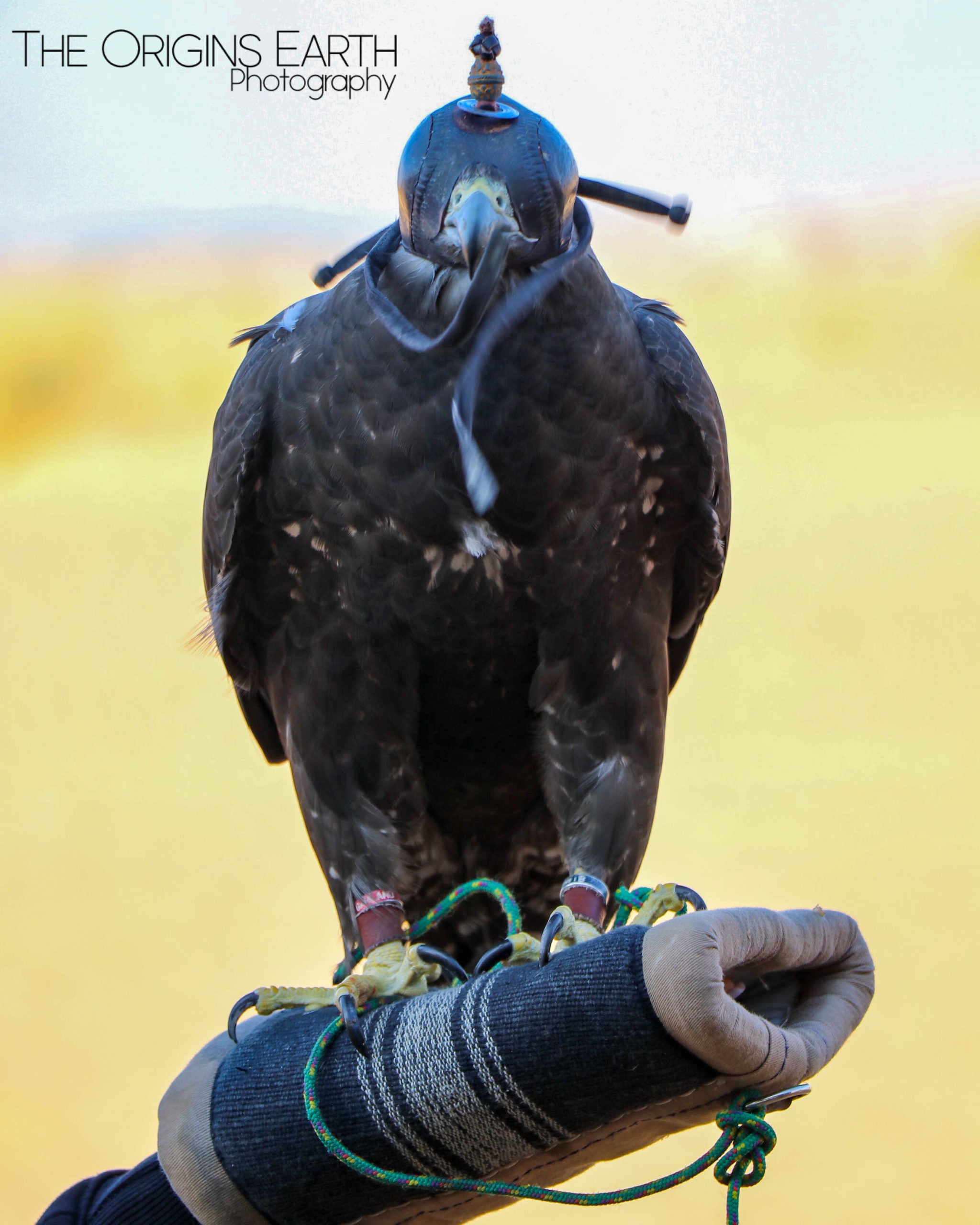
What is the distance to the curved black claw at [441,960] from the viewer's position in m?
2.14

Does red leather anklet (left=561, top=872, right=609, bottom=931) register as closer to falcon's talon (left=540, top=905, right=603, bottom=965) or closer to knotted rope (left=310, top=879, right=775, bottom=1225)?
falcon's talon (left=540, top=905, right=603, bottom=965)

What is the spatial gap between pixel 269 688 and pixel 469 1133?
1.04 metres

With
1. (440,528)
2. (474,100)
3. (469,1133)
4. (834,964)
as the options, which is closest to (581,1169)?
(469,1133)

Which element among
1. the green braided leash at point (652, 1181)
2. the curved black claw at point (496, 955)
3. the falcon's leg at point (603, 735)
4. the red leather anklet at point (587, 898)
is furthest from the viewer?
the falcon's leg at point (603, 735)

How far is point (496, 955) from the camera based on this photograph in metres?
2.09

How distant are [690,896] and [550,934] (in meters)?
0.22

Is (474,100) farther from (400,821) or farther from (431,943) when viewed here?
(431,943)

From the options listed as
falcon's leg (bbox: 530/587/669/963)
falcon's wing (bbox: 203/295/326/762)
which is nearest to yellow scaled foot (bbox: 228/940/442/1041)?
falcon's leg (bbox: 530/587/669/963)

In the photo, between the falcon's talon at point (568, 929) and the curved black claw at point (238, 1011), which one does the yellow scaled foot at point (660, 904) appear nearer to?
the falcon's talon at point (568, 929)

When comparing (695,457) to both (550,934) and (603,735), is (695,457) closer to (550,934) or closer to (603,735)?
(603,735)

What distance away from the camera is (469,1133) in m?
1.75

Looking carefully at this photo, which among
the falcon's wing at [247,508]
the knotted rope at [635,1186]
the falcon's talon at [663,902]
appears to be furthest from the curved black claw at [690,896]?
the falcon's wing at [247,508]

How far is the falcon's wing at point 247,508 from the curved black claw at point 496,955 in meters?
0.73

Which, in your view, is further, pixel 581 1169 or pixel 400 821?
pixel 400 821
